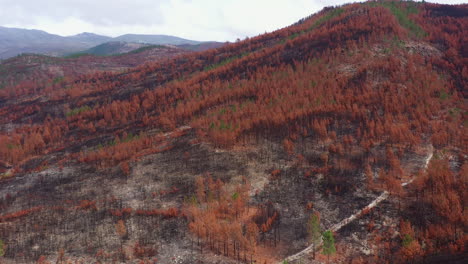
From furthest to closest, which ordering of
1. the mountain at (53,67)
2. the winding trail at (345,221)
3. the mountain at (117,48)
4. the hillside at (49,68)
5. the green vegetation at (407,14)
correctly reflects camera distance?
the mountain at (117,48), the mountain at (53,67), the hillside at (49,68), the green vegetation at (407,14), the winding trail at (345,221)

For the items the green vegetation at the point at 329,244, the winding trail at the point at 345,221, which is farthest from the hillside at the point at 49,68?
the green vegetation at the point at 329,244

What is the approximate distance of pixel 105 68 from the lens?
46.1 meters

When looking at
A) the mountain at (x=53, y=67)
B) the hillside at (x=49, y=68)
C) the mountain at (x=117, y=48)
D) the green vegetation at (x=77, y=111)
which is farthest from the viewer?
the mountain at (x=117, y=48)

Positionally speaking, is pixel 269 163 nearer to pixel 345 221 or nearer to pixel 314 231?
pixel 345 221

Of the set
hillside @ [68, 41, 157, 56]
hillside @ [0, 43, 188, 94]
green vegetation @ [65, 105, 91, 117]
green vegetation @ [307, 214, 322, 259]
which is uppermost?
hillside @ [68, 41, 157, 56]

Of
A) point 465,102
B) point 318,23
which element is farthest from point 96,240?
point 318,23

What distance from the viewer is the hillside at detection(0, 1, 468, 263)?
7.59 m

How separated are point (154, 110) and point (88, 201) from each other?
10387 millimetres

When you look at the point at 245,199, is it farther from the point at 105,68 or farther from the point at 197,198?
the point at 105,68

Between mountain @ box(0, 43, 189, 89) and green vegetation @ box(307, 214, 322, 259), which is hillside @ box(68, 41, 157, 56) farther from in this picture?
green vegetation @ box(307, 214, 322, 259)

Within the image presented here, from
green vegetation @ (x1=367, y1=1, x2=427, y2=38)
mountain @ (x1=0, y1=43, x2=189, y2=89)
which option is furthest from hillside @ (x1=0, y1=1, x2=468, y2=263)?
mountain @ (x1=0, y1=43, x2=189, y2=89)

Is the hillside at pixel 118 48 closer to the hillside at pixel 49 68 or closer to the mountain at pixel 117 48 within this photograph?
the mountain at pixel 117 48

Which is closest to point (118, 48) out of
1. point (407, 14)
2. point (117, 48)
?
point (117, 48)

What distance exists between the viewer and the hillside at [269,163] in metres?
7.59
